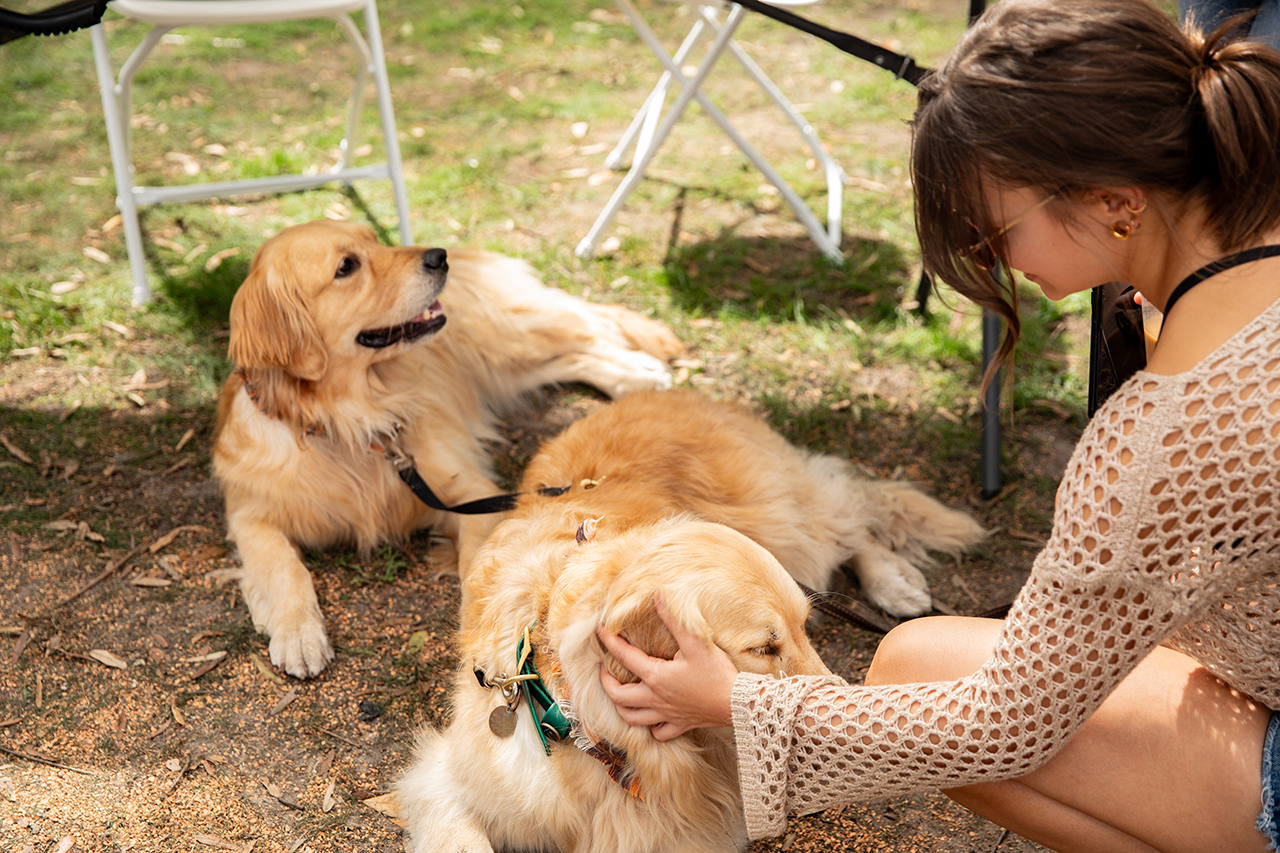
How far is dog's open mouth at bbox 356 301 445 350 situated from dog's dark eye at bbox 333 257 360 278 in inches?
7.7

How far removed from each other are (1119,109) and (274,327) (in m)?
2.40

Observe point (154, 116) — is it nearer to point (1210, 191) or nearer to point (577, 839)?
point (577, 839)

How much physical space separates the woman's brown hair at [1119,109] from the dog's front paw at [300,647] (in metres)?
2.21

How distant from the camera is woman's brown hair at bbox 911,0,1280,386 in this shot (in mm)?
1390

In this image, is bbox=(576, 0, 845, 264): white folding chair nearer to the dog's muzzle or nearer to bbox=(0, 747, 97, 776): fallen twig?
the dog's muzzle

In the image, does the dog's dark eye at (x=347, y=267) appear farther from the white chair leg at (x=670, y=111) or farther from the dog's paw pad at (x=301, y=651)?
the white chair leg at (x=670, y=111)

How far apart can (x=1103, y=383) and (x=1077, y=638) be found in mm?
918

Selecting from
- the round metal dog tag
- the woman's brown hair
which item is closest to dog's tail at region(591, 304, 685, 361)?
the round metal dog tag

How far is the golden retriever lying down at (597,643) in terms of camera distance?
5.61ft

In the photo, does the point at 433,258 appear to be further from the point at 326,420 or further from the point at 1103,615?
the point at 1103,615

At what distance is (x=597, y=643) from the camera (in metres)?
1.71

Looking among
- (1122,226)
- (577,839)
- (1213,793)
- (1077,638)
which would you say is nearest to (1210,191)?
(1122,226)

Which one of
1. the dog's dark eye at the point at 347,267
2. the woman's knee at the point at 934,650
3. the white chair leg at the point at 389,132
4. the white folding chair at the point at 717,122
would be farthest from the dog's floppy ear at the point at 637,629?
the white chair leg at the point at 389,132

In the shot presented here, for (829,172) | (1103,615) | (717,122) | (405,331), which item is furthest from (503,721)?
(829,172)
